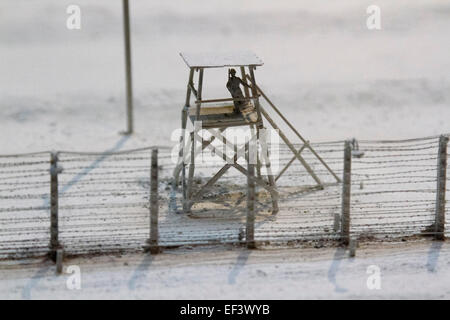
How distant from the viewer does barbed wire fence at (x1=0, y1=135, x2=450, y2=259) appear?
46.3 ft

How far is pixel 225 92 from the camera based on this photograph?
69.2 feet

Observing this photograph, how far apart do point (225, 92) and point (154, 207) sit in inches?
298

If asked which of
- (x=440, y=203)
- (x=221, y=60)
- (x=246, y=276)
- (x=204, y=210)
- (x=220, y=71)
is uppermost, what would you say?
(x=221, y=60)

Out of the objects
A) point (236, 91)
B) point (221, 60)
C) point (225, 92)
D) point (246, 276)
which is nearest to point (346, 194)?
point (246, 276)

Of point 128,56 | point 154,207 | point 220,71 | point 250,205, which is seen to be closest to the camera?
point 154,207

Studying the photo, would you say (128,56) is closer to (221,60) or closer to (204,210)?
(221,60)

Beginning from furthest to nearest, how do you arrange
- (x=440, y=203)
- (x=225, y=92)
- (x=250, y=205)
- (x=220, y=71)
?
1. (x=220, y=71)
2. (x=225, y=92)
3. (x=440, y=203)
4. (x=250, y=205)

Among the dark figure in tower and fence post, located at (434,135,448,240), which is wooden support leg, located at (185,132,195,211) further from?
fence post, located at (434,135,448,240)

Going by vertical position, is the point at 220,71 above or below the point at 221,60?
below

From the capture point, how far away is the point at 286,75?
22031 millimetres

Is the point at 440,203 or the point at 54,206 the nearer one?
the point at 54,206

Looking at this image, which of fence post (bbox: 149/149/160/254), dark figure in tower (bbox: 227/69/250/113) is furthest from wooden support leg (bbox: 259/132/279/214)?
A: fence post (bbox: 149/149/160/254)

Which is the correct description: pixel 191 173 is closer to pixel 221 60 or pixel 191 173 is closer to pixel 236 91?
pixel 236 91

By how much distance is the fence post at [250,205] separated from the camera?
1407 centimetres
